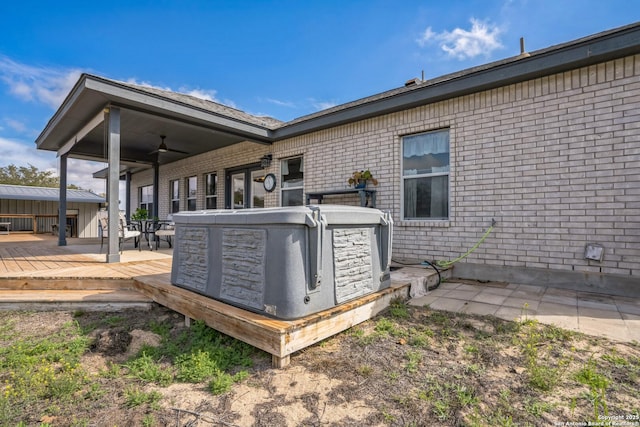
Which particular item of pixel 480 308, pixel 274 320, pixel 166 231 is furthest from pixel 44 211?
pixel 480 308

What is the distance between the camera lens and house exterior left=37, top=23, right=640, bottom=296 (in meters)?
3.28

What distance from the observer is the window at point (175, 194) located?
9.88 metres

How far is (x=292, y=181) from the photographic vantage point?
6.71 metres

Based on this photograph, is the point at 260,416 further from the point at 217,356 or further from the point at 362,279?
the point at 362,279

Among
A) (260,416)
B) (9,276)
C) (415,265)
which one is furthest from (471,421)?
(9,276)

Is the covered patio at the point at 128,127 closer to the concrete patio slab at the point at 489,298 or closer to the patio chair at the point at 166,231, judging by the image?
the patio chair at the point at 166,231

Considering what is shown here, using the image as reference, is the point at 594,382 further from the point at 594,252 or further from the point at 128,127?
the point at 128,127

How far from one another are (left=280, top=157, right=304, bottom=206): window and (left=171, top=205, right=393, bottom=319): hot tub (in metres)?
3.81

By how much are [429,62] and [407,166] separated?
3.70 meters

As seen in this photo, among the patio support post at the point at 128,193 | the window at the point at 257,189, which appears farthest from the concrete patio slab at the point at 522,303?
the patio support post at the point at 128,193

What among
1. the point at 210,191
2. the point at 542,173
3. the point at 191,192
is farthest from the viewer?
the point at 191,192

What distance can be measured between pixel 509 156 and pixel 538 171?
0.39 meters

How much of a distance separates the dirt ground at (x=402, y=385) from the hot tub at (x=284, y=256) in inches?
16.1

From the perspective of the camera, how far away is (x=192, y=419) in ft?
4.70
